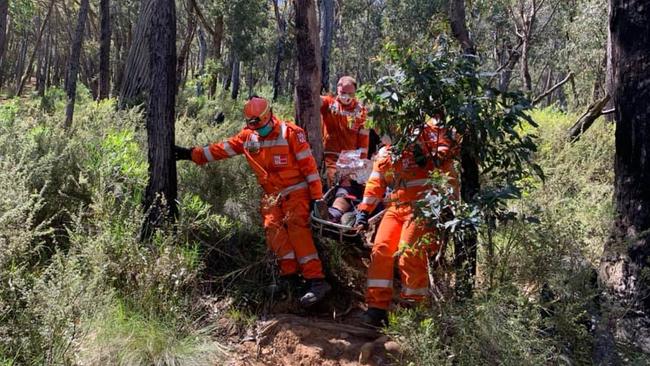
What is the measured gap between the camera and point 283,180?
4.55m

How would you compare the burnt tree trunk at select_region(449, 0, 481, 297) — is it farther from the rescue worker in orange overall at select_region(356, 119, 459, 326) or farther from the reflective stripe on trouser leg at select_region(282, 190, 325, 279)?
the reflective stripe on trouser leg at select_region(282, 190, 325, 279)

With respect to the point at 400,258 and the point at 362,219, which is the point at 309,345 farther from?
the point at 362,219

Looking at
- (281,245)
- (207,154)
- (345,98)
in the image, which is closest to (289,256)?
(281,245)

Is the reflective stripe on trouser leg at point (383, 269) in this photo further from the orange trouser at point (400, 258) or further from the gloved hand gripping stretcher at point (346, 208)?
the gloved hand gripping stretcher at point (346, 208)

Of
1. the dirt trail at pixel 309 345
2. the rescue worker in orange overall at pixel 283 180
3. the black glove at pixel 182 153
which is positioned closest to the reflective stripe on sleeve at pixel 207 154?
the rescue worker in orange overall at pixel 283 180

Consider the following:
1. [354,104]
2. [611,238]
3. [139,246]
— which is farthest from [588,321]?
[354,104]

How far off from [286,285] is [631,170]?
8.85 ft

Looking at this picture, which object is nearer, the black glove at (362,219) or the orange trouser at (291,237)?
the black glove at (362,219)

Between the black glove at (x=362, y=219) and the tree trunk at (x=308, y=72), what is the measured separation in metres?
1.44

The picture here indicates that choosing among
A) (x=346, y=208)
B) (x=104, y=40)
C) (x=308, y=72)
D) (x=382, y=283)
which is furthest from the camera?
(x=104, y=40)

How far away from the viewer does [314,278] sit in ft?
14.1

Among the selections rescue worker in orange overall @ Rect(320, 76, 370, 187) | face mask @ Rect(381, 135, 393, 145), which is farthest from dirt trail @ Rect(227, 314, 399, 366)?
rescue worker in orange overall @ Rect(320, 76, 370, 187)

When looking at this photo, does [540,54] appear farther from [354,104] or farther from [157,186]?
[157,186]

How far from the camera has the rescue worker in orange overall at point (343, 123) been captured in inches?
245
